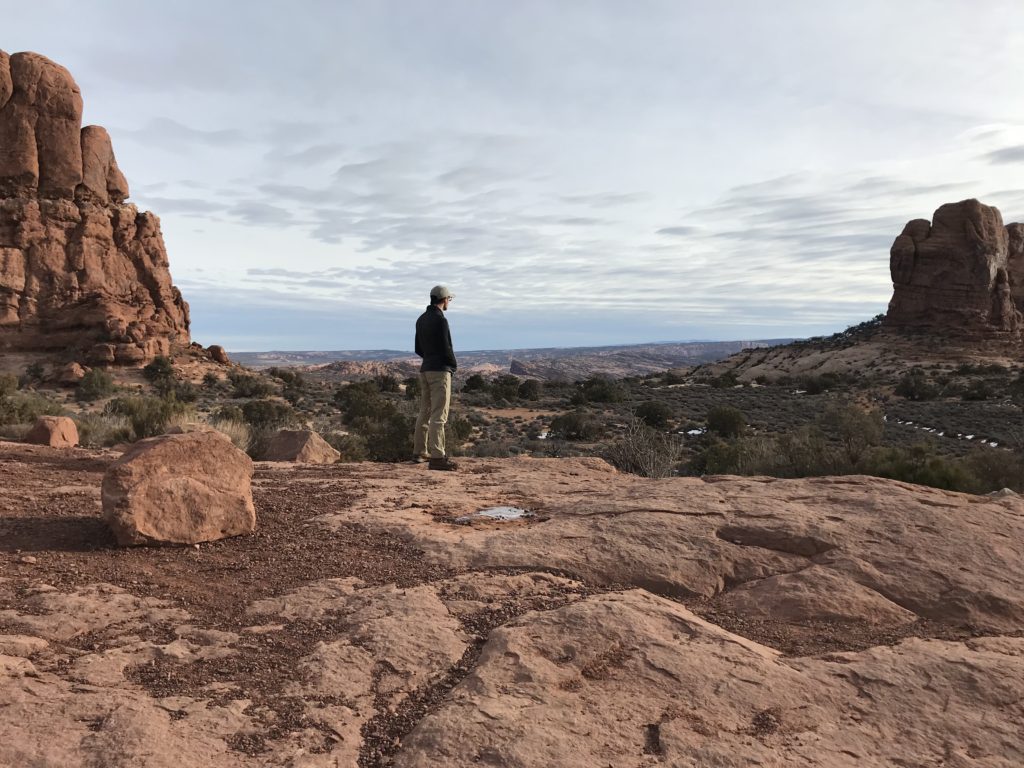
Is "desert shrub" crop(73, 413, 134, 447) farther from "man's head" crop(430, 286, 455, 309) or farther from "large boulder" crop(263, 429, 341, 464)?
"man's head" crop(430, 286, 455, 309)

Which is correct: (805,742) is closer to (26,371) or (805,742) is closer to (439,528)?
(439,528)

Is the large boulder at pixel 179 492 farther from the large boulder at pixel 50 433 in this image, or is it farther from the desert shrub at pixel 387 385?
the desert shrub at pixel 387 385

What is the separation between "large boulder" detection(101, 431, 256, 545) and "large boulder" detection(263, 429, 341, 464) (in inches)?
181

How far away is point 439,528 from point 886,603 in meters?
3.08

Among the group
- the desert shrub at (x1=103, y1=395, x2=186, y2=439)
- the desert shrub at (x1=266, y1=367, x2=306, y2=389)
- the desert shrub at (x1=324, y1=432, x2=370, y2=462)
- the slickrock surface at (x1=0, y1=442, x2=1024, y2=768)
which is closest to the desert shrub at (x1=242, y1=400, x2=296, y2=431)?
the desert shrub at (x1=324, y1=432, x2=370, y2=462)

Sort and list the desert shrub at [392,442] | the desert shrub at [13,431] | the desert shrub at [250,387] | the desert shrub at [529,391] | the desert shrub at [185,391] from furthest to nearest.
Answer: the desert shrub at [529,391]
the desert shrub at [250,387]
the desert shrub at [185,391]
the desert shrub at [392,442]
the desert shrub at [13,431]

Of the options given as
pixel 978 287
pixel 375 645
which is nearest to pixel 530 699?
pixel 375 645

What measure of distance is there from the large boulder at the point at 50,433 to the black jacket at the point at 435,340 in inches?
218

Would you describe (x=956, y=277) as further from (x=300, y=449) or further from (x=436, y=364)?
(x=300, y=449)

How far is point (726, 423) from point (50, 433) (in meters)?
21.4

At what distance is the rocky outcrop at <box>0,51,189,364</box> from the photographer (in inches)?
1373

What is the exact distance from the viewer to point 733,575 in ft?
14.5

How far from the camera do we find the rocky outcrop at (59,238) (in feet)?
114

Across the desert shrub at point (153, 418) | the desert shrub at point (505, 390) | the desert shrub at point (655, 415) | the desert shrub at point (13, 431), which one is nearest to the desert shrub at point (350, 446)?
the desert shrub at point (153, 418)
